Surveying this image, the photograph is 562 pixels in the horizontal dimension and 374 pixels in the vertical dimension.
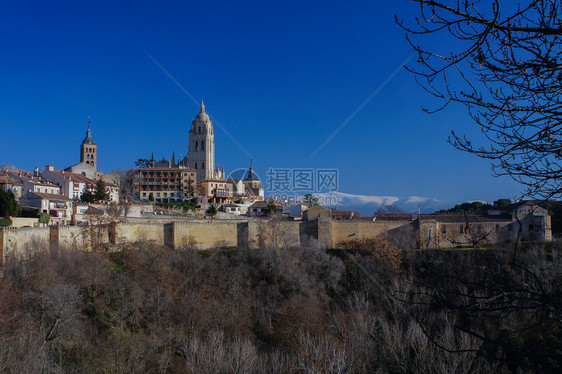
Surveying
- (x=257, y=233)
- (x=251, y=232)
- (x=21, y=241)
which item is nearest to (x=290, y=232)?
(x=257, y=233)

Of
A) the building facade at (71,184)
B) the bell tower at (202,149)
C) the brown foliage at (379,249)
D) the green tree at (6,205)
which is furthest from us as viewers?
the bell tower at (202,149)

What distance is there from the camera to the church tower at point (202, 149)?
60094 mm

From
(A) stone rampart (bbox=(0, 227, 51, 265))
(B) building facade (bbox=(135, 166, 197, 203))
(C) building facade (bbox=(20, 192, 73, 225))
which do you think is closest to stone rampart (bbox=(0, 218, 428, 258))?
(A) stone rampart (bbox=(0, 227, 51, 265))

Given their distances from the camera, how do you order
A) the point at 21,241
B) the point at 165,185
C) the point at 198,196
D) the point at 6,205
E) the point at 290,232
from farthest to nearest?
the point at 165,185
the point at 198,196
the point at 290,232
the point at 6,205
the point at 21,241

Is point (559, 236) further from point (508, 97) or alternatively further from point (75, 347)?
point (508, 97)

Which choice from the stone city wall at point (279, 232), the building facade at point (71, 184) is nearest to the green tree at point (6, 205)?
the stone city wall at point (279, 232)

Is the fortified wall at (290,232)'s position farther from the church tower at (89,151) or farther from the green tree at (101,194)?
the church tower at (89,151)

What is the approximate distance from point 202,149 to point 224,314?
4561 centimetres

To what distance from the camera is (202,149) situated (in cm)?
6100

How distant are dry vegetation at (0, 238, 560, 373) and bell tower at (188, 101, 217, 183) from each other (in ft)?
118

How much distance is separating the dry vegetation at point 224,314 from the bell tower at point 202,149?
3609 centimetres

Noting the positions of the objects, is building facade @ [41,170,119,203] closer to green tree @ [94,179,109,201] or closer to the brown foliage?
green tree @ [94,179,109,201]

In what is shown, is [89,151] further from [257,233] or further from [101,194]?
[257,233]

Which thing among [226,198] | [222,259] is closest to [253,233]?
[222,259]
